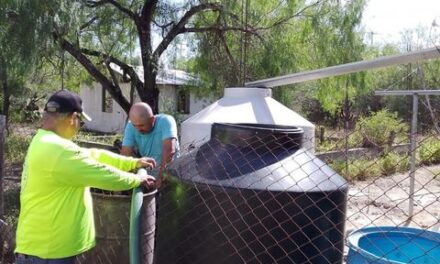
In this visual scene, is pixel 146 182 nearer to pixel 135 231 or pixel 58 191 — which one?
pixel 135 231

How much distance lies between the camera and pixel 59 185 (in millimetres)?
2396

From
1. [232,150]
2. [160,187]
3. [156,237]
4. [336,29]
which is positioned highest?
[336,29]

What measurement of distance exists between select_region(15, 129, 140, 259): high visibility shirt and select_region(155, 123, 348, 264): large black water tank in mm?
420

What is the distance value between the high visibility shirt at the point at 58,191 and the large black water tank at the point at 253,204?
1.38 feet

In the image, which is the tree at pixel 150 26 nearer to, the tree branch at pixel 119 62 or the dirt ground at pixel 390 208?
the tree branch at pixel 119 62

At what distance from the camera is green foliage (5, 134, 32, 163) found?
13055 millimetres

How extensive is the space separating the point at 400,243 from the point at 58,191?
1.79m

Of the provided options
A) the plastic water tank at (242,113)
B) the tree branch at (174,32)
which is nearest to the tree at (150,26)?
the tree branch at (174,32)

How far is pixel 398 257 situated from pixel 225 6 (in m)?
7.13

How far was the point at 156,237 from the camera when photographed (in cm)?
296

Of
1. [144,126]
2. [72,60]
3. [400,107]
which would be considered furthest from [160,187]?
[400,107]

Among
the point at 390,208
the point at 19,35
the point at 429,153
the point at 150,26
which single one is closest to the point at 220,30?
the point at 150,26

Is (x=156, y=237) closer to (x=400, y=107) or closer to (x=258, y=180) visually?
(x=258, y=180)

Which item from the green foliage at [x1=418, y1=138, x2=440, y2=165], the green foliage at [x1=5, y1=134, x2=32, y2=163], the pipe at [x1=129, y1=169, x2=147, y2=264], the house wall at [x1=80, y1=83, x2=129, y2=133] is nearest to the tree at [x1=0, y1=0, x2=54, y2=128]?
the pipe at [x1=129, y1=169, x2=147, y2=264]
